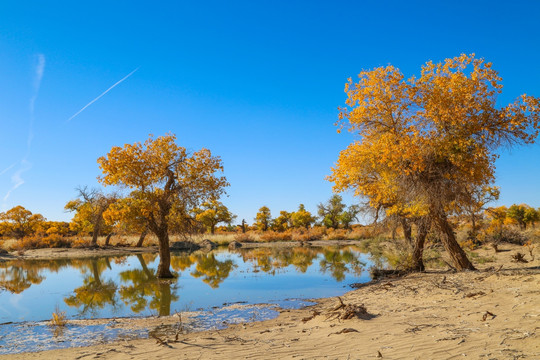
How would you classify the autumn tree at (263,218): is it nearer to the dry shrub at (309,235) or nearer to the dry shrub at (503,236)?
the dry shrub at (309,235)

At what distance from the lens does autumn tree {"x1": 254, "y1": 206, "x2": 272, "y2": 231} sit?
241 ft

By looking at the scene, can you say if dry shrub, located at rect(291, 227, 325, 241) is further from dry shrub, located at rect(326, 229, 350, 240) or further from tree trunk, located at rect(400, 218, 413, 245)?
tree trunk, located at rect(400, 218, 413, 245)

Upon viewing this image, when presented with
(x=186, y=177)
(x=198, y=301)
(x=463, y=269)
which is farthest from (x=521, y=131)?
(x=186, y=177)

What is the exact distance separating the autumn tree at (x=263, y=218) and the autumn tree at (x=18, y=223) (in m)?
37.7

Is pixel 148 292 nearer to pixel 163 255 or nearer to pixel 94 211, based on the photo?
pixel 163 255

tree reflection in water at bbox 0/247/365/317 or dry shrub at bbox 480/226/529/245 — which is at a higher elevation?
dry shrub at bbox 480/226/529/245

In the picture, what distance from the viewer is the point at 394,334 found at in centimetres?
688

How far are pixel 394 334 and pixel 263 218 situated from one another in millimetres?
66828

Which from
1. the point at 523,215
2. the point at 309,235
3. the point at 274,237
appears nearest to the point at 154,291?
the point at 523,215

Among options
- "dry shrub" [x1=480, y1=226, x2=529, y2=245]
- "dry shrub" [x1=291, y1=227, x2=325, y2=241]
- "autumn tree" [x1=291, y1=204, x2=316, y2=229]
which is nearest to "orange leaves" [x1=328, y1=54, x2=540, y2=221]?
"dry shrub" [x1=480, y1=226, x2=529, y2=245]

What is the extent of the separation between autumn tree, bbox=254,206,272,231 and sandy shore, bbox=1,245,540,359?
63203 millimetres

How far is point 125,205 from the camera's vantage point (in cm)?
1728

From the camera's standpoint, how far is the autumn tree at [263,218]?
241ft

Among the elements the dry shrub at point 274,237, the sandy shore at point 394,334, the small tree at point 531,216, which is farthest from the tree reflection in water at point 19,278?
the small tree at point 531,216
